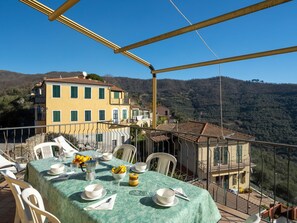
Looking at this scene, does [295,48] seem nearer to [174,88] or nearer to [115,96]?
[115,96]

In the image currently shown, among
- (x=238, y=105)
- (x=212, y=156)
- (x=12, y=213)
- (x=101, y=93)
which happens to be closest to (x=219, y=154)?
(x=12, y=213)

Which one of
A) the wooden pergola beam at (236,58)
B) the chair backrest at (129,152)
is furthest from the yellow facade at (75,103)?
the chair backrest at (129,152)

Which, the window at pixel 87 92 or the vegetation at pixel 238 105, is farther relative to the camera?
the window at pixel 87 92

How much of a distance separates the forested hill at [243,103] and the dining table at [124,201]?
37.4 feet

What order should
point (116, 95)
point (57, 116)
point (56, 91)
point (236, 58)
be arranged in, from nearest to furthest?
point (236, 58) → point (56, 91) → point (57, 116) → point (116, 95)

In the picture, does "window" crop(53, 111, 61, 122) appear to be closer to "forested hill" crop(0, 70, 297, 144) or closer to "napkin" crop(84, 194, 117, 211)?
"forested hill" crop(0, 70, 297, 144)

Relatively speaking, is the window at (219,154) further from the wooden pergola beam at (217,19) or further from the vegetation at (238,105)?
the vegetation at (238,105)

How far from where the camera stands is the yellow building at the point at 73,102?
17.1 metres

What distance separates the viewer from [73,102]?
18188 mm

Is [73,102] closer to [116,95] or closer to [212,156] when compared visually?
[116,95]

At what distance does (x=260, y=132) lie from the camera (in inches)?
642

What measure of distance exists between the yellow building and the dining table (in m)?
14.3

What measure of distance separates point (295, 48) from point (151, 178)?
2.43 meters

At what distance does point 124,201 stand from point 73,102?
59.2ft
